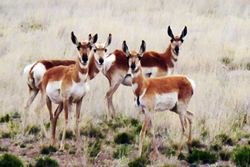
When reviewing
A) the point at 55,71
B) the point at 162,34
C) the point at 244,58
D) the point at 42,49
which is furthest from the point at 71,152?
the point at 162,34

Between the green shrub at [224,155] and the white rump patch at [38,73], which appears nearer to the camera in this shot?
the green shrub at [224,155]

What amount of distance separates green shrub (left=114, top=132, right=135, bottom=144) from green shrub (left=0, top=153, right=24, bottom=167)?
182 cm

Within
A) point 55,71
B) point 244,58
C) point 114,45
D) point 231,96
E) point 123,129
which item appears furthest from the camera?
point 114,45

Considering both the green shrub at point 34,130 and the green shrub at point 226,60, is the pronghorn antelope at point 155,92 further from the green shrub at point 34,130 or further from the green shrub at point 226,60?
the green shrub at point 226,60

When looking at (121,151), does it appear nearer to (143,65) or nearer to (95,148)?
(95,148)

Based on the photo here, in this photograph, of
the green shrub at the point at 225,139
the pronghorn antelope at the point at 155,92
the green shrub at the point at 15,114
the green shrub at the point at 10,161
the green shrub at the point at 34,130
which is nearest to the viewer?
the green shrub at the point at 10,161

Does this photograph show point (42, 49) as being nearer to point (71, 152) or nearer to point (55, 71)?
point (55, 71)

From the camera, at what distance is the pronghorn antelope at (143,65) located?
26.4 ft

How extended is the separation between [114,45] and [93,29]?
8.09 feet

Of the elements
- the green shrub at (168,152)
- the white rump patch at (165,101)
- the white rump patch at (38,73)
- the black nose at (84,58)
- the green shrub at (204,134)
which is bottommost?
the green shrub at (168,152)

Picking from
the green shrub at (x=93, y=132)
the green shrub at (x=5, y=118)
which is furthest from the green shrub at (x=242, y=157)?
the green shrub at (x=5, y=118)

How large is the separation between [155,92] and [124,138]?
4.27ft

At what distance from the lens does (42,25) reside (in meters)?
15.9

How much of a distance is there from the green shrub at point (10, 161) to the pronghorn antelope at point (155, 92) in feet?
6.12
